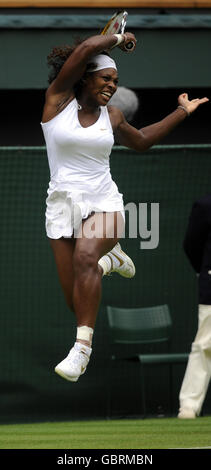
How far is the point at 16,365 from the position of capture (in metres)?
11.0

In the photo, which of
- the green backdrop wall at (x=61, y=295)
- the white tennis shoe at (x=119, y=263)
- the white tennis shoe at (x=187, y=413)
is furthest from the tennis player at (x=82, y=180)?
the green backdrop wall at (x=61, y=295)

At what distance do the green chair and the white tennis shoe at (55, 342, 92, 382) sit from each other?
149 inches

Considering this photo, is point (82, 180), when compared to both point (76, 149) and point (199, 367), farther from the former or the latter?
point (199, 367)

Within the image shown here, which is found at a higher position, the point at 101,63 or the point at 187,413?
the point at 101,63

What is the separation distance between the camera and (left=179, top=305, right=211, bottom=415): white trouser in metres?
10.2

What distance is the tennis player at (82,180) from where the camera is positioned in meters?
7.27

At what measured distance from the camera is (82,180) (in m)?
7.36

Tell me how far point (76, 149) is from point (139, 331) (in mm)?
4317

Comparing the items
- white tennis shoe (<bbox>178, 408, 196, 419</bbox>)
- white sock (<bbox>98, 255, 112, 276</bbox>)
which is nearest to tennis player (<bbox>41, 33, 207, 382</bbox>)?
white sock (<bbox>98, 255, 112, 276</bbox>)

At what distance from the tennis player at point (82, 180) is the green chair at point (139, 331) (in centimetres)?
363

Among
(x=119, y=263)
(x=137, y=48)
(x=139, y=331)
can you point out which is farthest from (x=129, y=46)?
(x=137, y=48)

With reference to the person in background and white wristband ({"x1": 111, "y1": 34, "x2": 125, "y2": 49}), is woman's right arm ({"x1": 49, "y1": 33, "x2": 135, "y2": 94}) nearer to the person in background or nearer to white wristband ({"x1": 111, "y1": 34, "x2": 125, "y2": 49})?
white wristband ({"x1": 111, "y1": 34, "x2": 125, "y2": 49})

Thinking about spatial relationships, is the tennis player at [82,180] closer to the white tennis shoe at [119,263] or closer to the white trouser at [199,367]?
the white tennis shoe at [119,263]
